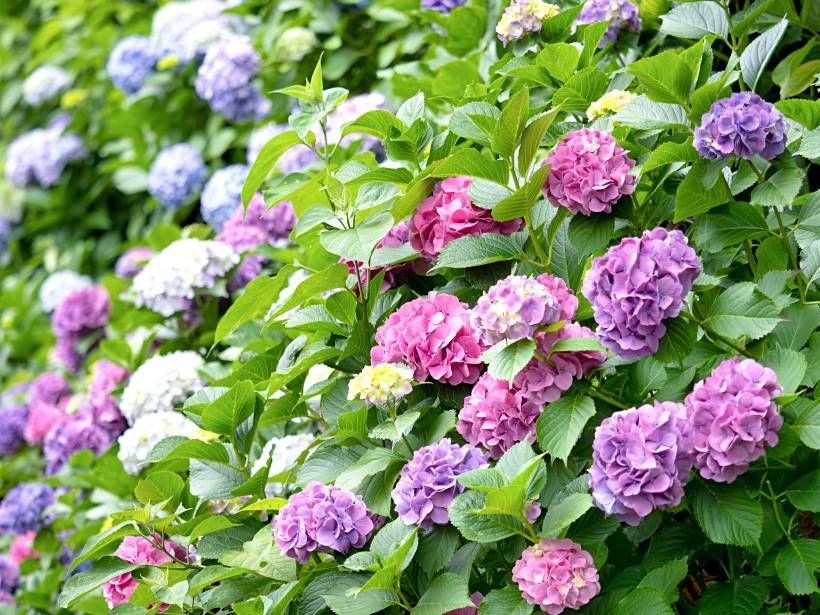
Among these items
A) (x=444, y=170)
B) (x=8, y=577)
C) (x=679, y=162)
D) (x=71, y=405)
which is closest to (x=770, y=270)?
(x=679, y=162)

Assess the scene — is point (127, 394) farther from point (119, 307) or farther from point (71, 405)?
point (119, 307)

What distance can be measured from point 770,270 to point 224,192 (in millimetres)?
1719

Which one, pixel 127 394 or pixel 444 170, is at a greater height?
pixel 444 170

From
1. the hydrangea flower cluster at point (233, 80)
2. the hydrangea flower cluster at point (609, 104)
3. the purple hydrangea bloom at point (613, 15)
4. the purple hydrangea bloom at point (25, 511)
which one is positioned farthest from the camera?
the hydrangea flower cluster at point (233, 80)

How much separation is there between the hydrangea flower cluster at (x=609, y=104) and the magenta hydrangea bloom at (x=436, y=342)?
0.32 meters

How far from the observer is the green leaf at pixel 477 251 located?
1235mm

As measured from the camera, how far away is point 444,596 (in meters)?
1.11

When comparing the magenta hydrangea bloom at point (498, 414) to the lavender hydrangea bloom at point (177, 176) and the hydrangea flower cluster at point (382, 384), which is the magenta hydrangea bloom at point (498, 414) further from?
the lavender hydrangea bloom at point (177, 176)

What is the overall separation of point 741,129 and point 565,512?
0.47m

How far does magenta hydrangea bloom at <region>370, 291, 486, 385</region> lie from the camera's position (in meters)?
1.24

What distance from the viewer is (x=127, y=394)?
2.15m

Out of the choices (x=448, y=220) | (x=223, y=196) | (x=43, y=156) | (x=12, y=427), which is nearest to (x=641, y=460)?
(x=448, y=220)

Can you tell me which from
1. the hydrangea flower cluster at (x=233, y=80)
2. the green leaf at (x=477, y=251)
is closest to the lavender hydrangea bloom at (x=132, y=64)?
the hydrangea flower cluster at (x=233, y=80)

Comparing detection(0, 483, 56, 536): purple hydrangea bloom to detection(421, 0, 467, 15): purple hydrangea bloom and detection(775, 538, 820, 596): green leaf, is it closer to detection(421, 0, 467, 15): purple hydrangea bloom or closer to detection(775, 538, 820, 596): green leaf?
detection(421, 0, 467, 15): purple hydrangea bloom
